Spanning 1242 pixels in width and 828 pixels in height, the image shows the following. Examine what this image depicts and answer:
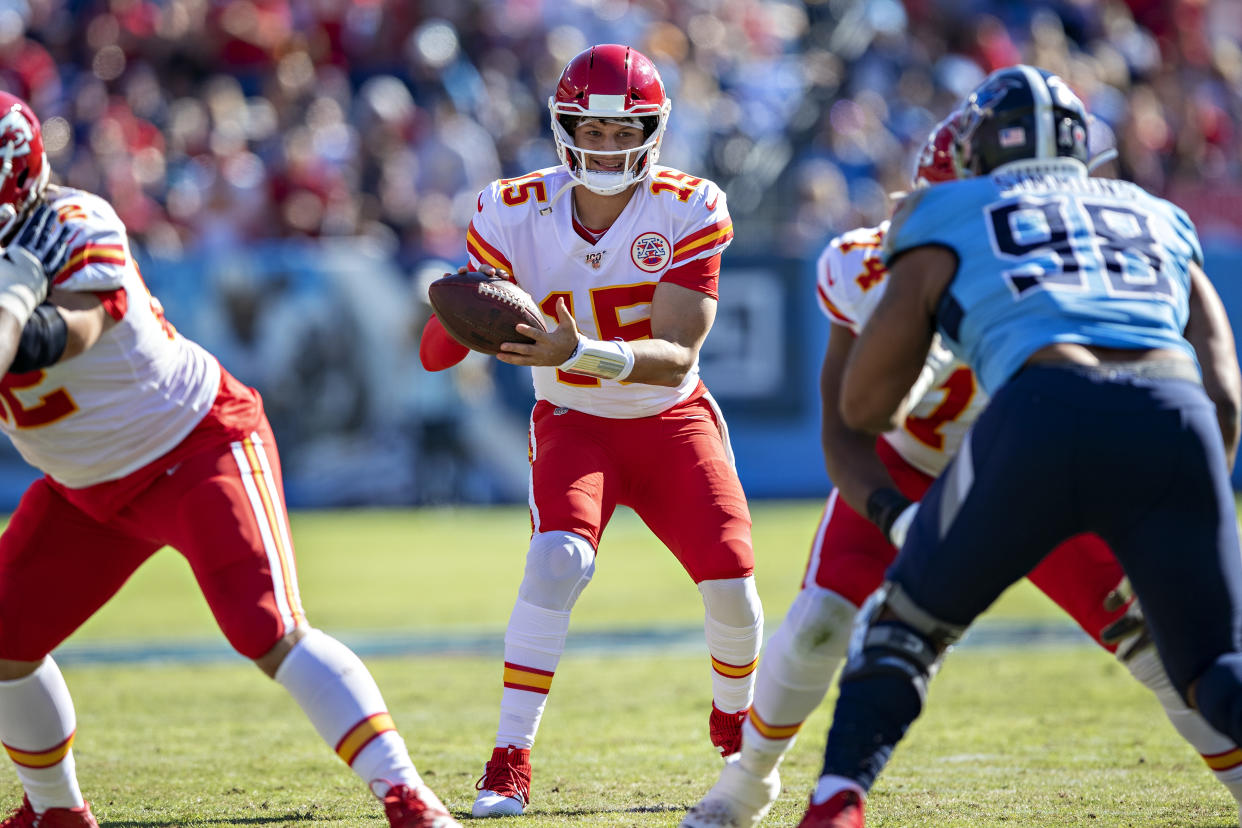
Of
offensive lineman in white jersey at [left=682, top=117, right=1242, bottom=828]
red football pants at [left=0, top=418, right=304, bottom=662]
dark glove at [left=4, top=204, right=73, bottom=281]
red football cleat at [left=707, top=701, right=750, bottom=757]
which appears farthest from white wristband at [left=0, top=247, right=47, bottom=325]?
red football cleat at [left=707, top=701, right=750, bottom=757]

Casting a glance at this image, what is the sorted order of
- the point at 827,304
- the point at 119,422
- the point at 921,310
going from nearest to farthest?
the point at 921,310, the point at 119,422, the point at 827,304

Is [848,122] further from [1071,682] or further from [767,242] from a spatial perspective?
[1071,682]

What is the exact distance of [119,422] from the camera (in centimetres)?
373

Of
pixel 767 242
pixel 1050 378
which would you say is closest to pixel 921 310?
pixel 1050 378

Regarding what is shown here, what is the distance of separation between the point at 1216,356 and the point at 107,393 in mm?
2528

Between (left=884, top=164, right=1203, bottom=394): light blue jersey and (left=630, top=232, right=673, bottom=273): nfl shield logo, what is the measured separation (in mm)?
1438

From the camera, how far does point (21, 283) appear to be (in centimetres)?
339

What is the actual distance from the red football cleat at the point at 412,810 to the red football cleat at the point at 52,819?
3.37 ft

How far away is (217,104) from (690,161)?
162 inches

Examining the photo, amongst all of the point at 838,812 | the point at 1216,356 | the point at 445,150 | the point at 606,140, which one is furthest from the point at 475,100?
the point at 838,812

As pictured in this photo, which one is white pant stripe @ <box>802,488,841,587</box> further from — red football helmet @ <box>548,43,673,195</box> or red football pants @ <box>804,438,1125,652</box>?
red football helmet @ <box>548,43,673,195</box>

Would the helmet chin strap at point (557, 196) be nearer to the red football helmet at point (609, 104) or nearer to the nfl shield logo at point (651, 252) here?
the red football helmet at point (609, 104)

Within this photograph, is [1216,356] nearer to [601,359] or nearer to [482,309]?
[601,359]

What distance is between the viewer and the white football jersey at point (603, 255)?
4.62 m
